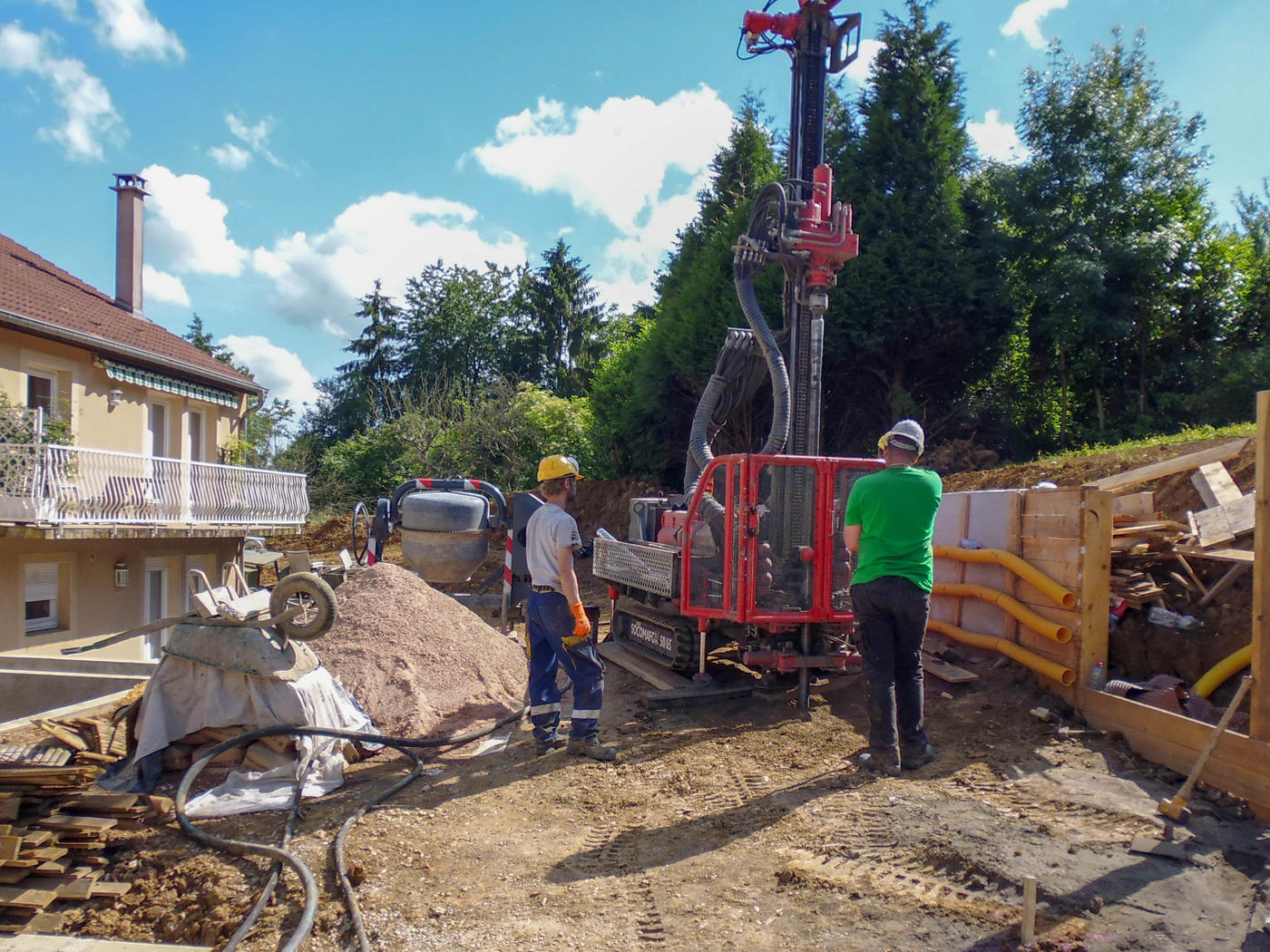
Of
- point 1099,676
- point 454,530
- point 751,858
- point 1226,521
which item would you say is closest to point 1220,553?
point 1226,521

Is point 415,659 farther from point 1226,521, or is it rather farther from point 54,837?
point 1226,521

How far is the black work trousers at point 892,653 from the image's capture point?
16.1ft

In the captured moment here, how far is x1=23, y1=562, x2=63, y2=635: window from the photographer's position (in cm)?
1321

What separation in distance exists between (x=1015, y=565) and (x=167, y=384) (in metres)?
16.2

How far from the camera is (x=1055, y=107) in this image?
51.4 feet

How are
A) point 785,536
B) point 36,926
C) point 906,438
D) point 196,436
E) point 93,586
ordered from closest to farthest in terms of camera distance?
1. point 36,926
2. point 906,438
3. point 785,536
4. point 93,586
5. point 196,436

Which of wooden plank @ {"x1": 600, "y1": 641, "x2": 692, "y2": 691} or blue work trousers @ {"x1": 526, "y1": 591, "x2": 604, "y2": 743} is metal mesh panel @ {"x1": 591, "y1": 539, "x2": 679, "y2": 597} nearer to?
wooden plank @ {"x1": 600, "y1": 641, "x2": 692, "y2": 691}

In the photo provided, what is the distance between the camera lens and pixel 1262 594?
430 centimetres

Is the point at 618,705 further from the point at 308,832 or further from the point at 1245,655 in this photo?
the point at 1245,655

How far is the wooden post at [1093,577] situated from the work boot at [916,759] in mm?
1577

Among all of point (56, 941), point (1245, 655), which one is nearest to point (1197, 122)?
point (1245, 655)

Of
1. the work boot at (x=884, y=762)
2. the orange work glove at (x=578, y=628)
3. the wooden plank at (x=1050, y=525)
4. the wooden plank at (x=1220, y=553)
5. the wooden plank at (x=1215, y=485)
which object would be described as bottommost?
the work boot at (x=884, y=762)

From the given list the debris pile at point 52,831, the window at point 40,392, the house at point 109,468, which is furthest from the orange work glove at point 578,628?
the window at point 40,392

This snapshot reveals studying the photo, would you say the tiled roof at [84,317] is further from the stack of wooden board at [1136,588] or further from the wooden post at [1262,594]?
the wooden post at [1262,594]
